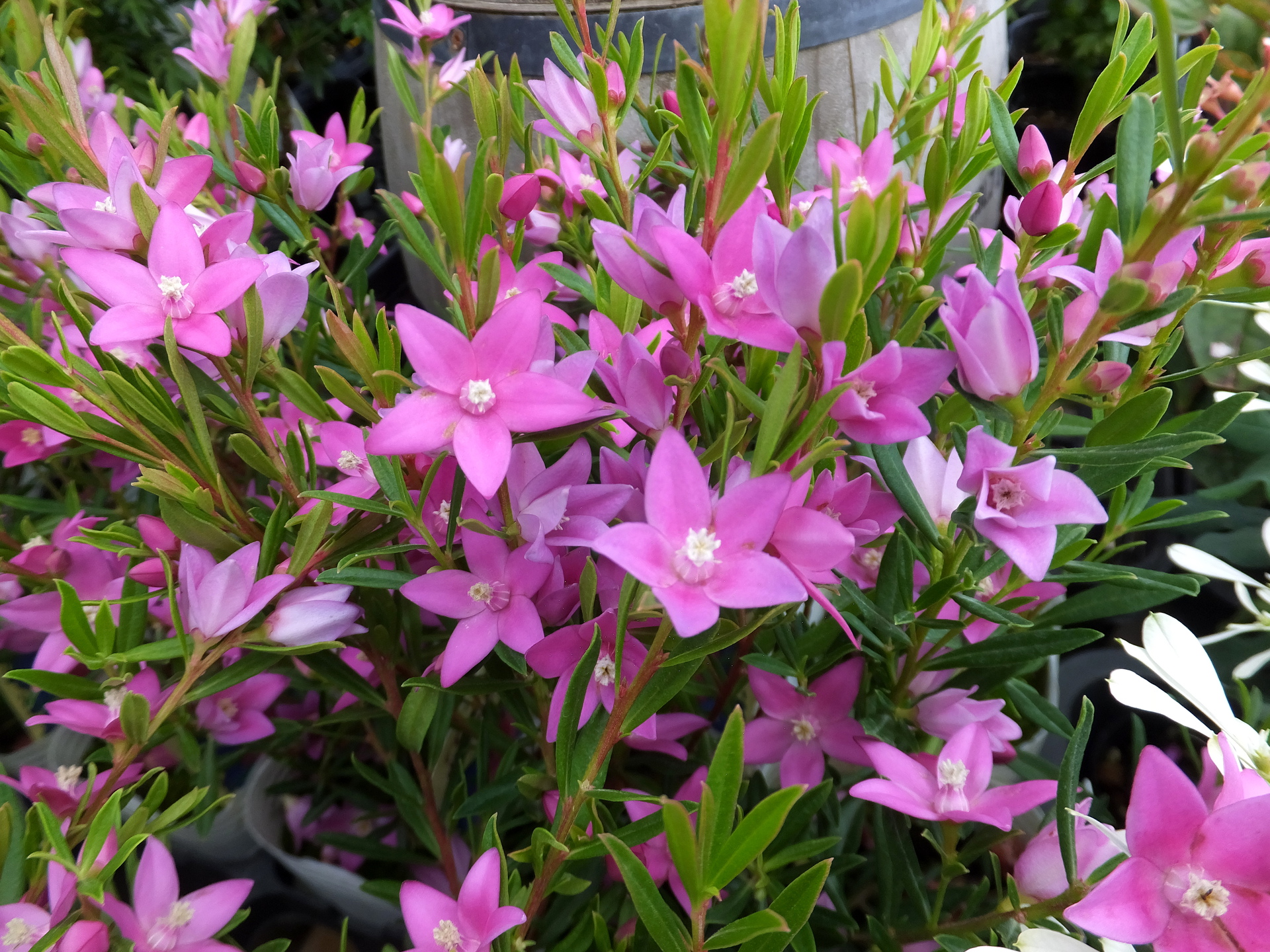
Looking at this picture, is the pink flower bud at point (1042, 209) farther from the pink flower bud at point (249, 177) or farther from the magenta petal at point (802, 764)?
the pink flower bud at point (249, 177)

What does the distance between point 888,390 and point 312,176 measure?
43 cm

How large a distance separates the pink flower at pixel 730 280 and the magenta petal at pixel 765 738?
266mm

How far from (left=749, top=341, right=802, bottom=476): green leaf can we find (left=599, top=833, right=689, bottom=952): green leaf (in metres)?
0.17

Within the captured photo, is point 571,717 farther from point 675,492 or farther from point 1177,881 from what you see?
point 1177,881

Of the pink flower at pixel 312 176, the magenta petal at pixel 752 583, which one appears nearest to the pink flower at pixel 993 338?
the magenta petal at pixel 752 583

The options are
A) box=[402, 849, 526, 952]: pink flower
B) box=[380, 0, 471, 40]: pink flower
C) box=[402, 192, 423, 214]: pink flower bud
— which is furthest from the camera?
box=[380, 0, 471, 40]: pink flower

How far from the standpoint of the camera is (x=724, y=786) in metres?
0.33

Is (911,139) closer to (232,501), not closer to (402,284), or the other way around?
(232,501)

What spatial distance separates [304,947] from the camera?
102 centimetres

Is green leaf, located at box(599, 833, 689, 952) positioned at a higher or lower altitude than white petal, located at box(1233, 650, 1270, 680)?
higher

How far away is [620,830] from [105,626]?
0.29 meters

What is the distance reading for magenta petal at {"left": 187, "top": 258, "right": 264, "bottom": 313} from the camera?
40 centimetres

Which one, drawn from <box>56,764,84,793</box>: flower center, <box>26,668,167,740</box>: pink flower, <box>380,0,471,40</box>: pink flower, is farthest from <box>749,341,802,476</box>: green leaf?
<box>380,0,471,40</box>: pink flower

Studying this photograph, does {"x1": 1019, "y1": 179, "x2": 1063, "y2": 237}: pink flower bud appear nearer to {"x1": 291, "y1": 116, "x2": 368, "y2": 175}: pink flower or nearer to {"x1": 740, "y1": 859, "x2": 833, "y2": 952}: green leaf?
{"x1": 740, "y1": 859, "x2": 833, "y2": 952}: green leaf
